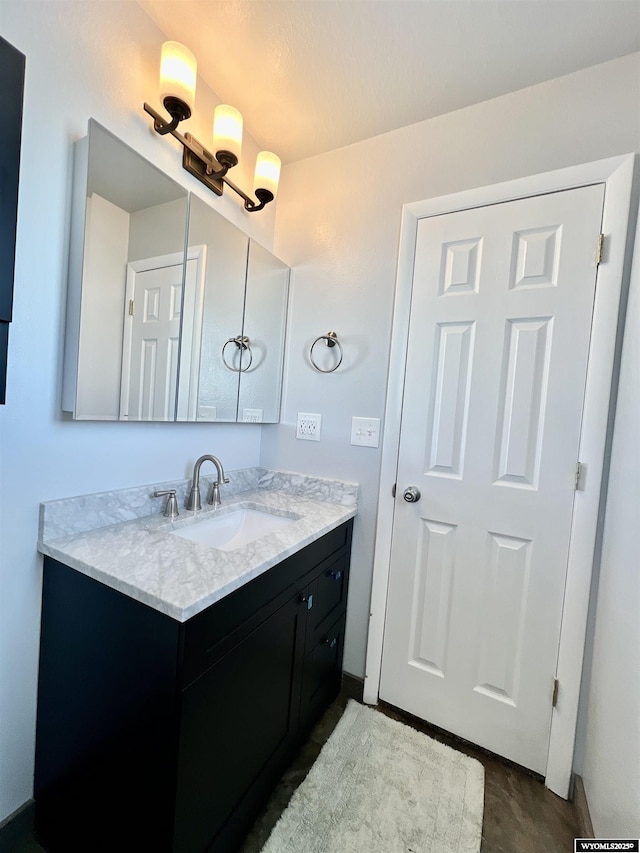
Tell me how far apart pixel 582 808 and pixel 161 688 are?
139cm

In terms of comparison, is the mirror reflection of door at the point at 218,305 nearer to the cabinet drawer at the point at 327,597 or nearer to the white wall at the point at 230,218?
the white wall at the point at 230,218

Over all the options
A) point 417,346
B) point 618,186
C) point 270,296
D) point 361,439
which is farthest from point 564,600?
point 270,296

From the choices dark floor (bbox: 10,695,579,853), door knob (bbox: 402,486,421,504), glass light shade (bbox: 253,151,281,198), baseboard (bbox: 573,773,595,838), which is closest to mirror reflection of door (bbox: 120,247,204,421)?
glass light shade (bbox: 253,151,281,198)

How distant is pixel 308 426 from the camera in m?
1.67

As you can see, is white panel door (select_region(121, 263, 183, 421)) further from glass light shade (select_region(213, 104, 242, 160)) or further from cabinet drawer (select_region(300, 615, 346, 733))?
cabinet drawer (select_region(300, 615, 346, 733))

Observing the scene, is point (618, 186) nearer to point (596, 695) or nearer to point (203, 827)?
point (596, 695)

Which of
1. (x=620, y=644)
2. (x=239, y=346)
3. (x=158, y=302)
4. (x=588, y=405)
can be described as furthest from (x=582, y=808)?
(x=158, y=302)

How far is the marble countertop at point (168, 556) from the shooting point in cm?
76

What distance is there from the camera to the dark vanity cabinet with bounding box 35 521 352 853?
736mm

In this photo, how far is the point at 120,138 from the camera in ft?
3.42

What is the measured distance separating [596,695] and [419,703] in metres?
0.65

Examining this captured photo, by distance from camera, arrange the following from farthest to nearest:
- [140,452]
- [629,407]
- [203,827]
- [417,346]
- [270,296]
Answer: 1. [270,296]
2. [417,346]
3. [140,452]
4. [629,407]
5. [203,827]

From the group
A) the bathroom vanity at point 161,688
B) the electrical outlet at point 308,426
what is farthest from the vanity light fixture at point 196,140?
the bathroom vanity at point 161,688

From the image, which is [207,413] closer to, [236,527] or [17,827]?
[236,527]
